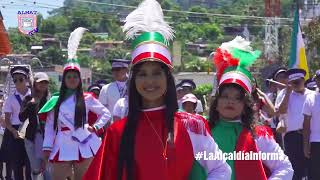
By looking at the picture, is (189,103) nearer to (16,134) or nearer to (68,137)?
(68,137)

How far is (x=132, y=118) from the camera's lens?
4.45m

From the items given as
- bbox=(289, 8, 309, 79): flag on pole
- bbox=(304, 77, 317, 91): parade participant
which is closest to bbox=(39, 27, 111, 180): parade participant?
bbox=(304, 77, 317, 91): parade participant

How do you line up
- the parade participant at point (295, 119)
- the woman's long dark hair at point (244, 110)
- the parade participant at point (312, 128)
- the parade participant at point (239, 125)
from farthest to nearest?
the parade participant at point (295, 119) → the parade participant at point (312, 128) → the woman's long dark hair at point (244, 110) → the parade participant at point (239, 125)

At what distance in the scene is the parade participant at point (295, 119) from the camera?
10477 millimetres

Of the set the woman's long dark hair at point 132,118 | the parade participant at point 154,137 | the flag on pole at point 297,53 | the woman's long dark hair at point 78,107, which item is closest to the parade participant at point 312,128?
the woman's long dark hair at point 78,107

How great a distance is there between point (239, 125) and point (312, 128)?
4.77 metres

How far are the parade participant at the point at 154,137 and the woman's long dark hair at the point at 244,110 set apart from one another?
1.16 metres

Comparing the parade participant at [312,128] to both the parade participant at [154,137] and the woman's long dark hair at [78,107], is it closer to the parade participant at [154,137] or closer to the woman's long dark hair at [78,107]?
the woman's long dark hair at [78,107]

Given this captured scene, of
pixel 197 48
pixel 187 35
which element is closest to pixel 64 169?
pixel 197 48

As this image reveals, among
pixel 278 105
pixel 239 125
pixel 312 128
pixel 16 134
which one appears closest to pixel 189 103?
pixel 278 105

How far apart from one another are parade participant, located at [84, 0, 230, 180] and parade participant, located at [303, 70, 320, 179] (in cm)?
591

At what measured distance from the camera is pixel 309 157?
408 inches

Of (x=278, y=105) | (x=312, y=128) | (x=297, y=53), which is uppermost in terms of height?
(x=297, y=53)

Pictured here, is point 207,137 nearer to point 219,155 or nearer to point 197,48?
point 219,155
